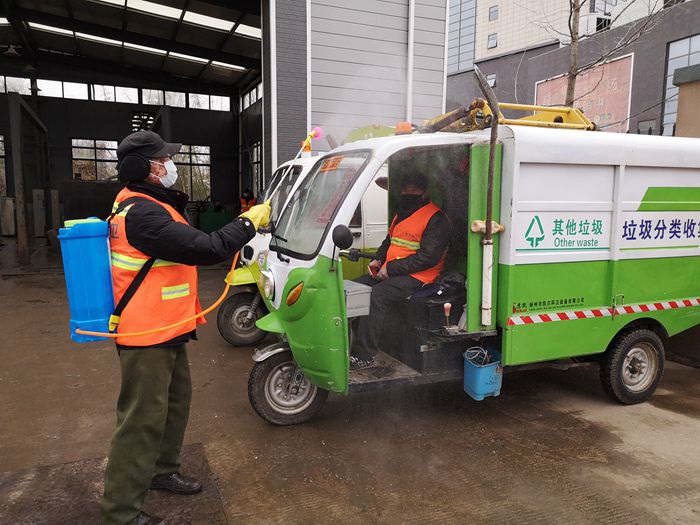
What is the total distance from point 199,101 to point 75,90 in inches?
179

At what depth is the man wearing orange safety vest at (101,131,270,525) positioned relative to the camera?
2623 millimetres

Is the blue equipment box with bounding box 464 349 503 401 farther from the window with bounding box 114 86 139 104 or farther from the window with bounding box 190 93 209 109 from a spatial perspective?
the window with bounding box 114 86 139 104

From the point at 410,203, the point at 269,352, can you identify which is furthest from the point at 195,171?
the point at 269,352

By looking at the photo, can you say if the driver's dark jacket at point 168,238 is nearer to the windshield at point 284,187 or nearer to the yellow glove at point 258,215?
the yellow glove at point 258,215

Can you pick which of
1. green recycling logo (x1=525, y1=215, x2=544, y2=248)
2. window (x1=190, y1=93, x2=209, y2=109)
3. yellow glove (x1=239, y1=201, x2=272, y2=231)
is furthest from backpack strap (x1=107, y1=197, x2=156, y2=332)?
window (x1=190, y1=93, x2=209, y2=109)

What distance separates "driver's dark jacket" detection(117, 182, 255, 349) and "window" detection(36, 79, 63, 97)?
67.5 feet

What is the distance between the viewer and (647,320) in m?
4.55

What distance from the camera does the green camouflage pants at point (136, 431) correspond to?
8.59 feet

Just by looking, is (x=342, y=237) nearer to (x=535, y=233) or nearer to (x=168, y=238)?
(x=168, y=238)

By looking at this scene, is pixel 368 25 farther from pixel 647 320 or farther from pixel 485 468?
pixel 485 468

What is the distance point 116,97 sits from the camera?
67.8ft

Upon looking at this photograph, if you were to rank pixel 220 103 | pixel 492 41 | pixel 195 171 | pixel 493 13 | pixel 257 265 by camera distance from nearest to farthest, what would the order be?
pixel 257 265, pixel 195 171, pixel 220 103, pixel 492 41, pixel 493 13

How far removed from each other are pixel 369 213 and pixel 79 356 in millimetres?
3726

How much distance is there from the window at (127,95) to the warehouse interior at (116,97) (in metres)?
0.04
